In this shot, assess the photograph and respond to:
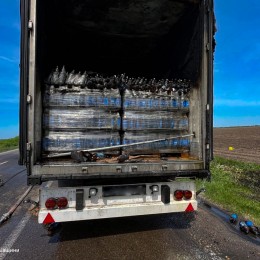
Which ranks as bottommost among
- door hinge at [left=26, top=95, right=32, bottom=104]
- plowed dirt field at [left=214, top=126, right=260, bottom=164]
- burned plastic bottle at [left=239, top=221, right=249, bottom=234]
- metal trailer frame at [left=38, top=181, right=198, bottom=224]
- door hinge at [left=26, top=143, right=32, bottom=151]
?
plowed dirt field at [left=214, top=126, right=260, bottom=164]

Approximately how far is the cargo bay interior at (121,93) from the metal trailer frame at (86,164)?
0.16m

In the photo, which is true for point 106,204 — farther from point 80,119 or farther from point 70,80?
point 70,80

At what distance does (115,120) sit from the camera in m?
4.36

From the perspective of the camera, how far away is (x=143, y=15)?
4.79 meters

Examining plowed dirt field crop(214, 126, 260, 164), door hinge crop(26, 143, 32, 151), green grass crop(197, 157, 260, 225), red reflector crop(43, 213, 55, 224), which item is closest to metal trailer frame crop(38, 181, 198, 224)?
red reflector crop(43, 213, 55, 224)

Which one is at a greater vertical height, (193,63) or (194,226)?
(193,63)

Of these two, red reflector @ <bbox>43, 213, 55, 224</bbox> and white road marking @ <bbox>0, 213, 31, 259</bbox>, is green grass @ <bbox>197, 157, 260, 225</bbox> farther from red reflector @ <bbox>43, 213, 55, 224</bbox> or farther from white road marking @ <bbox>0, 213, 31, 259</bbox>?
white road marking @ <bbox>0, 213, 31, 259</bbox>

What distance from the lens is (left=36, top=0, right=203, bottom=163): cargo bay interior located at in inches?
163

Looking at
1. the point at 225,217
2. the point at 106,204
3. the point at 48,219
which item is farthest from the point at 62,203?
the point at 225,217

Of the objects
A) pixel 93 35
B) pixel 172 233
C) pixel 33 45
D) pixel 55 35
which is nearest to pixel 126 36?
pixel 93 35

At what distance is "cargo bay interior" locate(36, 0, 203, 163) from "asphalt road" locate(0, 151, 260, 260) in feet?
4.12

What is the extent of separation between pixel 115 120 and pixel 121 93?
512mm

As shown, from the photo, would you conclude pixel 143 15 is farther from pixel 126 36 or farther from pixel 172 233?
pixel 172 233

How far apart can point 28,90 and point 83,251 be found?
2.37 meters
